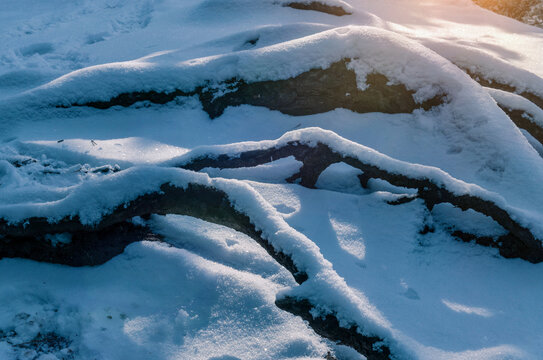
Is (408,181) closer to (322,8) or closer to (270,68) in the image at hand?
(270,68)

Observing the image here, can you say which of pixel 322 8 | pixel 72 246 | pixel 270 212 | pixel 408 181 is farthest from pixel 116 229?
pixel 322 8

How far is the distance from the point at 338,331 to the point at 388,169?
5.80 feet

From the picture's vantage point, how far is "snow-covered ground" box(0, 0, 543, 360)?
8.02 feet

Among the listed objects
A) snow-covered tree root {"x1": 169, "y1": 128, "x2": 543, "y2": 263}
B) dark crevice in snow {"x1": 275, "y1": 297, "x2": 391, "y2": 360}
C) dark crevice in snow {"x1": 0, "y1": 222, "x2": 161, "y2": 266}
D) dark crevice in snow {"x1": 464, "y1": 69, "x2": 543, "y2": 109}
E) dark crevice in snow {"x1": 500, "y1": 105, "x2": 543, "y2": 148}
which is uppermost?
dark crevice in snow {"x1": 464, "y1": 69, "x2": 543, "y2": 109}

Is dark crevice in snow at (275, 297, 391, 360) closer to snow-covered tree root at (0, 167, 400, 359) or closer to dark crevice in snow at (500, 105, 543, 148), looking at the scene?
snow-covered tree root at (0, 167, 400, 359)

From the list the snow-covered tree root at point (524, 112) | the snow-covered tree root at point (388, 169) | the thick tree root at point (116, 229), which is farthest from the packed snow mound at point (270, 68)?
the thick tree root at point (116, 229)

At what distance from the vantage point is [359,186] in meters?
3.88

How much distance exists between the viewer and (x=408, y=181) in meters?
3.22

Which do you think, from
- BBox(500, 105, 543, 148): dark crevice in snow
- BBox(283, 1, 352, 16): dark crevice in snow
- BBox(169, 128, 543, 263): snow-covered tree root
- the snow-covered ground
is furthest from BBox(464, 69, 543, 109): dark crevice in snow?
BBox(283, 1, 352, 16): dark crevice in snow

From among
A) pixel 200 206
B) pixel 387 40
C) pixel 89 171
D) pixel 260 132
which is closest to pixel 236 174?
pixel 260 132

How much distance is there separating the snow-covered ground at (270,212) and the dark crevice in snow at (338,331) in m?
0.05

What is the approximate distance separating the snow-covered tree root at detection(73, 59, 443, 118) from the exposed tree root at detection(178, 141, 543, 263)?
163cm

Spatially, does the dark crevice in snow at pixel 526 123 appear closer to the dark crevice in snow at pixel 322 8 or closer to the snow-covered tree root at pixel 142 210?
the snow-covered tree root at pixel 142 210

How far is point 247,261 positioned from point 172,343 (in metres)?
0.91
